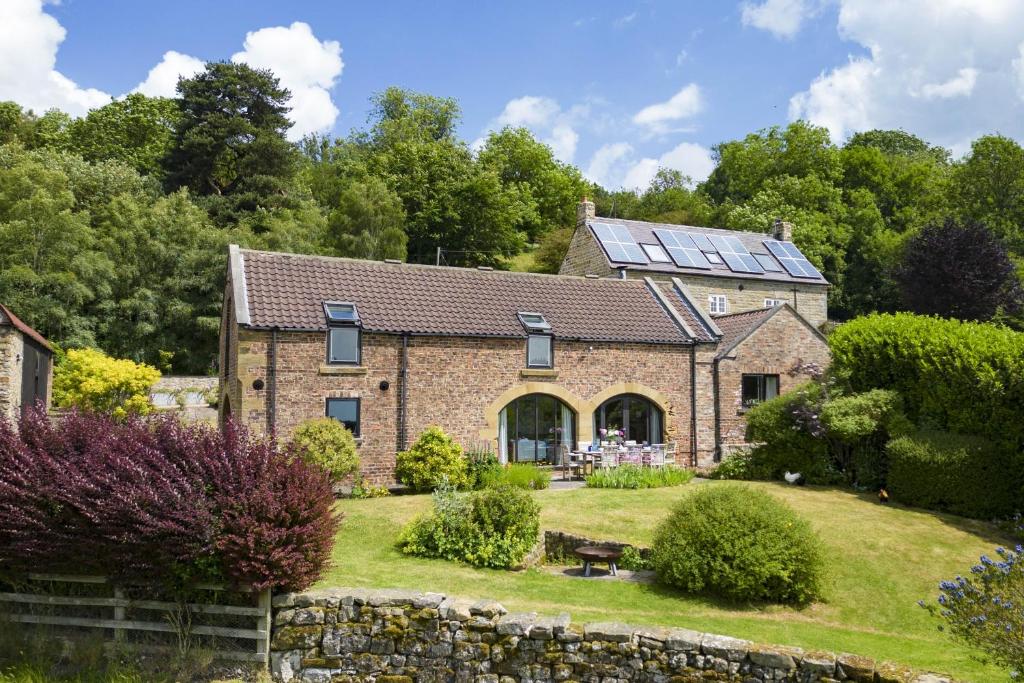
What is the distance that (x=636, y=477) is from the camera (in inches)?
826

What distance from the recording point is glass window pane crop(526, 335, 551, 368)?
2289 centimetres

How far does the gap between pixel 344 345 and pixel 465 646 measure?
11573mm

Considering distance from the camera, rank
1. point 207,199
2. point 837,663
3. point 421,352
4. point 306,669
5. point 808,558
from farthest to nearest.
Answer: point 207,199 → point 421,352 → point 808,558 → point 306,669 → point 837,663

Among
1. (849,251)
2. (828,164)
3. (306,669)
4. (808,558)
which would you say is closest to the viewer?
(306,669)

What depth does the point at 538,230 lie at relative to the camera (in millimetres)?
64438

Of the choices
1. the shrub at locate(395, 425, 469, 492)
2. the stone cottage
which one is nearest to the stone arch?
the shrub at locate(395, 425, 469, 492)

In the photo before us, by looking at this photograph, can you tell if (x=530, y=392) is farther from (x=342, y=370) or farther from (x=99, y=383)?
(x=99, y=383)

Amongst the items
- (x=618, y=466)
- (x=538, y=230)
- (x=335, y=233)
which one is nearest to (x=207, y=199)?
(x=335, y=233)

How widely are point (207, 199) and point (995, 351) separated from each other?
4410 centimetres

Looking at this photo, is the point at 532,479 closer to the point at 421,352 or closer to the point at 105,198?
the point at 421,352

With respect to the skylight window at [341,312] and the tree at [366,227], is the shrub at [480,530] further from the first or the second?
the tree at [366,227]

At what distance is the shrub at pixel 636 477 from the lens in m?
20.7

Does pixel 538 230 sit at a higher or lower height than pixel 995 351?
higher

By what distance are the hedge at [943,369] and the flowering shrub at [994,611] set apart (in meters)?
10.1
